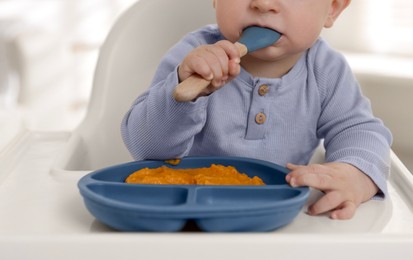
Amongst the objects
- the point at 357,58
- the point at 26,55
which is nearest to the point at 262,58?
the point at 357,58

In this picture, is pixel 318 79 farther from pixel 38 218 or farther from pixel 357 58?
pixel 357 58

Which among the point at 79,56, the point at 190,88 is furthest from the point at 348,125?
the point at 79,56

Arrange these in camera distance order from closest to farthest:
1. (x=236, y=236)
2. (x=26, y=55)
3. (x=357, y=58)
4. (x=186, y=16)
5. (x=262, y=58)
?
(x=236, y=236)
(x=262, y=58)
(x=186, y=16)
(x=357, y=58)
(x=26, y=55)

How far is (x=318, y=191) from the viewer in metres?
0.75

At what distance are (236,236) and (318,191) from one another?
193 mm

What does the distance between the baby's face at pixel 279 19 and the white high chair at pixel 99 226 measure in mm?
196

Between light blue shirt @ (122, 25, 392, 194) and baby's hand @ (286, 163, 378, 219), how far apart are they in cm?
8

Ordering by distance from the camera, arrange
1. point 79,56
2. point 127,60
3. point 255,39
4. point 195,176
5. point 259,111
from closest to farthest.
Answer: point 195,176
point 255,39
point 259,111
point 127,60
point 79,56

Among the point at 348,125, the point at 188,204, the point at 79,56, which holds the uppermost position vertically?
the point at 188,204

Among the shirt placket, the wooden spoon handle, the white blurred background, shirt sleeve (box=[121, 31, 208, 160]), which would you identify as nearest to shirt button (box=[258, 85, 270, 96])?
the shirt placket

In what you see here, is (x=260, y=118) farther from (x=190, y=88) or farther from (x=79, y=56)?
(x=79, y=56)

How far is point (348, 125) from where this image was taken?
90 centimetres

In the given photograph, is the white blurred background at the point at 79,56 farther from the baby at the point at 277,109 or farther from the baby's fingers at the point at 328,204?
the baby's fingers at the point at 328,204

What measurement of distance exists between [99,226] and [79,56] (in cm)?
208
